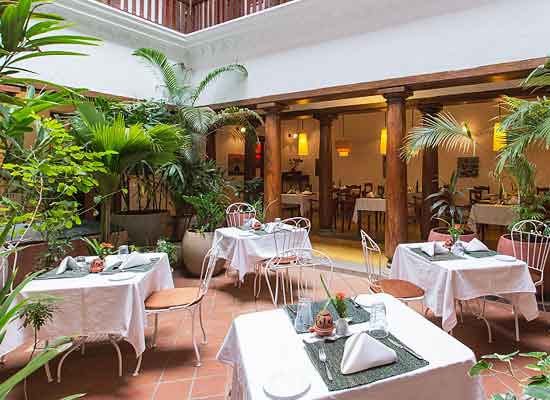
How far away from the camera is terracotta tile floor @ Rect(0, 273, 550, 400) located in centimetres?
235

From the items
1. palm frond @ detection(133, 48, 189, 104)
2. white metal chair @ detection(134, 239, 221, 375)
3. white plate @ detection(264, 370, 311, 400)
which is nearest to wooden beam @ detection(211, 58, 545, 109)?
palm frond @ detection(133, 48, 189, 104)

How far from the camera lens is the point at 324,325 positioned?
1.63 meters

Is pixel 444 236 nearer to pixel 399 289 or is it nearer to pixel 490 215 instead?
pixel 399 289

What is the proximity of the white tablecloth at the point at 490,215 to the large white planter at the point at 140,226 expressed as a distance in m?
5.25

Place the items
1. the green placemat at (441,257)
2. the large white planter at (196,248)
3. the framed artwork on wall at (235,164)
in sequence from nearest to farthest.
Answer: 1. the green placemat at (441,257)
2. the large white planter at (196,248)
3. the framed artwork on wall at (235,164)

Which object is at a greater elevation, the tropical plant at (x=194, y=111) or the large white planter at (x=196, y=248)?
the tropical plant at (x=194, y=111)

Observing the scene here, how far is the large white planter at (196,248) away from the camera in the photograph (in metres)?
4.88

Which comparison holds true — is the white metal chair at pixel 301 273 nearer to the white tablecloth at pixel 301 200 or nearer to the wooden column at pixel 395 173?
the wooden column at pixel 395 173

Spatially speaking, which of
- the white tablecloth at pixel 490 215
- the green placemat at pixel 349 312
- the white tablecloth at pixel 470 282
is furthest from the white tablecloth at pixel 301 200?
the green placemat at pixel 349 312

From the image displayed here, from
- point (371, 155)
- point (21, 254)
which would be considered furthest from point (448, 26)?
point (371, 155)

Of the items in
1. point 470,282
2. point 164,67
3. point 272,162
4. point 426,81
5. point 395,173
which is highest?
point 164,67

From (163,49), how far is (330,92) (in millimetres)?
Answer: 3189

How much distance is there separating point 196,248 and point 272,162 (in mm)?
2047

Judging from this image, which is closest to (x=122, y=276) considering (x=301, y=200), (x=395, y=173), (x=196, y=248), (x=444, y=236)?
(x=196, y=248)
